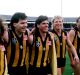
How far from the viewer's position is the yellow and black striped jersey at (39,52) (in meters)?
6.69

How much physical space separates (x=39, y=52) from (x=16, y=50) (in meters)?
0.57

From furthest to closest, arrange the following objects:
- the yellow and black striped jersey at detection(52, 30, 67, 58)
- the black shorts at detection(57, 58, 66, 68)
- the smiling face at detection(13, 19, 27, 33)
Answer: the black shorts at detection(57, 58, 66, 68) → the yellow and black striped jersey at detection(52, 30, 67, 58) → the smiling face at detection(13, 19, 27, 33)

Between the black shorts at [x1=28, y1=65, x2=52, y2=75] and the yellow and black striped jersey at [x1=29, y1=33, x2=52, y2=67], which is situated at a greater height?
the yellow and black striped jersey at [x1=29, y1=33, x2=52, y2=67]

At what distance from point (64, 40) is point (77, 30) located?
0.53 metres

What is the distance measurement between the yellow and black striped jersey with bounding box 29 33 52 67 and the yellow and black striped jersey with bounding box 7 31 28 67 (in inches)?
9.7

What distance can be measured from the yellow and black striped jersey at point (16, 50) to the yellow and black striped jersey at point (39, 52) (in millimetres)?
245

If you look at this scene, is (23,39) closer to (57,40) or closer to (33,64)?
(33,64)

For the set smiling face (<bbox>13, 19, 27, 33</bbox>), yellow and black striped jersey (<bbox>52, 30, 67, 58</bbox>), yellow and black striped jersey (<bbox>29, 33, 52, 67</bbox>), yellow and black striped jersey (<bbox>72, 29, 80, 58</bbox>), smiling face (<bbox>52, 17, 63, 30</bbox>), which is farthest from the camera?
yellow and black striped jersey (<bbox>72, 29, 80, 58</bbox>)

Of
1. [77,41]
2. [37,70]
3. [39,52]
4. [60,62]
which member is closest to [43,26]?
[39,52]

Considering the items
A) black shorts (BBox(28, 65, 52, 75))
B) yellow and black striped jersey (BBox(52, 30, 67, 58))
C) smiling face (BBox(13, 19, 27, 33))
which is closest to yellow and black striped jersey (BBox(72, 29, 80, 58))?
yellow and black striped jersey (BBox(52, 30, 67, 58))

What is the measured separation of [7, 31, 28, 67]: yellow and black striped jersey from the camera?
249 inches

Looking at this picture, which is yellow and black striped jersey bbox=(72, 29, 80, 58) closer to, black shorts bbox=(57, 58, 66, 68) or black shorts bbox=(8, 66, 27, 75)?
black shorts bbox=(57, 58, 66, 68)

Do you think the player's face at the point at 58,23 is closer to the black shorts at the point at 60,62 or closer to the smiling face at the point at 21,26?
the black shorts at the point at 60,62

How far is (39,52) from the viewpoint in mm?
6711
